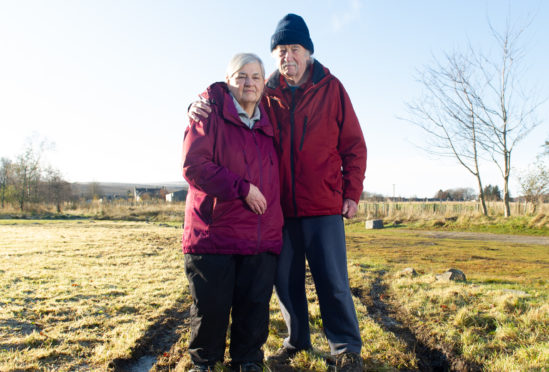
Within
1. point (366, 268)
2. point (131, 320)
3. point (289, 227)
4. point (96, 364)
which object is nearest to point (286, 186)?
point (289, 227)

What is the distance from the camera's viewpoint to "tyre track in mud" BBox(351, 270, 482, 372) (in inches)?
104

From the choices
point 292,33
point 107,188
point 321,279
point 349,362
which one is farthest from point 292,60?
point 107,188

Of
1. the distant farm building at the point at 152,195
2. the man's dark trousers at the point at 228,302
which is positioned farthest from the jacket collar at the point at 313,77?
the distant farm building at the point at 152,195

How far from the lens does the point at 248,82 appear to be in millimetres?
2455

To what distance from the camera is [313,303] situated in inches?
161

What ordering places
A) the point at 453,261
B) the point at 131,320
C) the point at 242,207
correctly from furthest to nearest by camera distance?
the point at 453,261 → the point at 131,320 → the point at 242,207

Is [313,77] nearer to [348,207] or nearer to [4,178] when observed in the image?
[348,207]

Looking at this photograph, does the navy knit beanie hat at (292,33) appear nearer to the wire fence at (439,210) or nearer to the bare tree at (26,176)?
the wire fence at (439,210)

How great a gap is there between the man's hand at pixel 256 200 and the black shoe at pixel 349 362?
104 cm

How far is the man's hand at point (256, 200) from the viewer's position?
226 cm

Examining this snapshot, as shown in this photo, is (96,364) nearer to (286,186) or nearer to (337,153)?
(286,186)

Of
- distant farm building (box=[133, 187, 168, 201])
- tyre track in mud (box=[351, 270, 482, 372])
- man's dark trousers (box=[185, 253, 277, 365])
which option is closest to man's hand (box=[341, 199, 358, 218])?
man's dark trousers (box=[185, 253, 277, 365])

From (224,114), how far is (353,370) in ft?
5.62

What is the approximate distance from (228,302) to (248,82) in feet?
4.48
